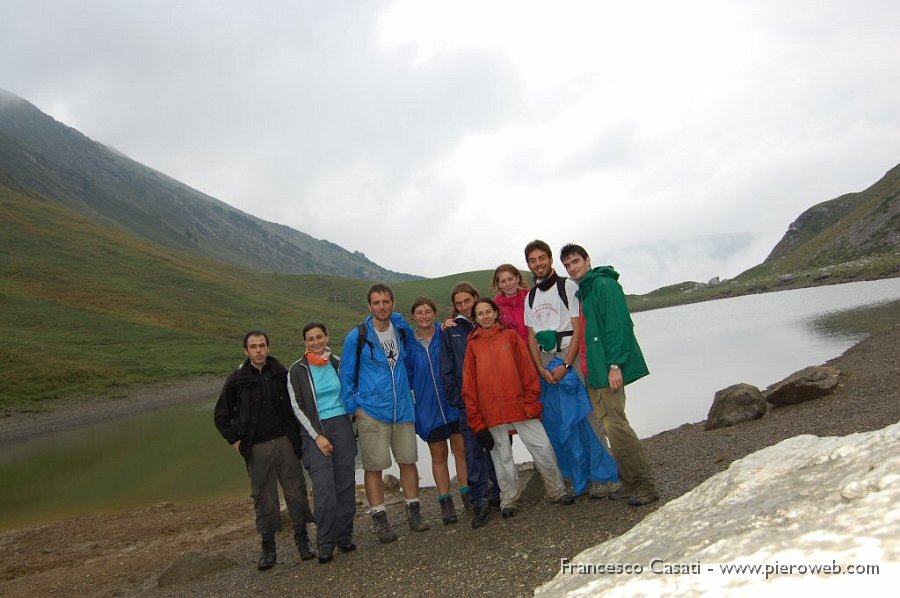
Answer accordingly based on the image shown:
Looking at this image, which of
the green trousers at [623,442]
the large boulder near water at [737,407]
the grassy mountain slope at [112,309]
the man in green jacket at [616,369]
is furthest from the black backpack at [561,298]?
the grassy mountain slope at [112,309]

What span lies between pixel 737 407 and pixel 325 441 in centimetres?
920

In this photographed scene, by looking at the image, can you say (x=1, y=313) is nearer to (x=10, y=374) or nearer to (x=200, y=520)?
(x=10, y=374)

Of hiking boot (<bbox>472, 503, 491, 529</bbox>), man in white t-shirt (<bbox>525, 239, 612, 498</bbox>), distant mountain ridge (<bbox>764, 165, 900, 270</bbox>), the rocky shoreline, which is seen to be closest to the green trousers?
the rocky shoreline

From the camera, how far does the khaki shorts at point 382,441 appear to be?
7.94 m

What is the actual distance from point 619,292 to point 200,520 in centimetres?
1082

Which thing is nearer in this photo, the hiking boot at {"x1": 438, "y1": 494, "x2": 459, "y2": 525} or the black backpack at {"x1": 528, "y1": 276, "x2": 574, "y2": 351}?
the black backpack at {"x1": 528, "y1": 276, "x2": 574, "y2": 351}

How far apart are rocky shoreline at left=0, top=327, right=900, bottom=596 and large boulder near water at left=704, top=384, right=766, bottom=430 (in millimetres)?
255

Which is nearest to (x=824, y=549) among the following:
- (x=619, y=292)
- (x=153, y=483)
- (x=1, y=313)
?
(x=619, y=292)

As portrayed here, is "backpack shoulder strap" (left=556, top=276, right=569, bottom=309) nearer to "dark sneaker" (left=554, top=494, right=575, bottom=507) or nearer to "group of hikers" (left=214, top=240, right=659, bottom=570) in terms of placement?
"group of hikers" (left=214, top=240, right=659, bottom=570)

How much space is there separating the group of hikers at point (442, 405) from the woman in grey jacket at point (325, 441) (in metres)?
0.02

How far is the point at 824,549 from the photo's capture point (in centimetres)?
225

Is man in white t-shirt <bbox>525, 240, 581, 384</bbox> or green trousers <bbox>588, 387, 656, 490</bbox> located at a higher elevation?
man in white t-shirt <bbox>525, 240, 581, 384</bbox>

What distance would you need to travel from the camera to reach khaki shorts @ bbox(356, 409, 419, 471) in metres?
7.94

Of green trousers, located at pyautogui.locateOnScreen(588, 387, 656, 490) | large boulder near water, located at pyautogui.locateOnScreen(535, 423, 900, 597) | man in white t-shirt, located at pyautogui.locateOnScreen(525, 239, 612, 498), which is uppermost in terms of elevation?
man in white t-shirt, located at pyautogui.locateOnScreen(525, 239, 612, 498)
